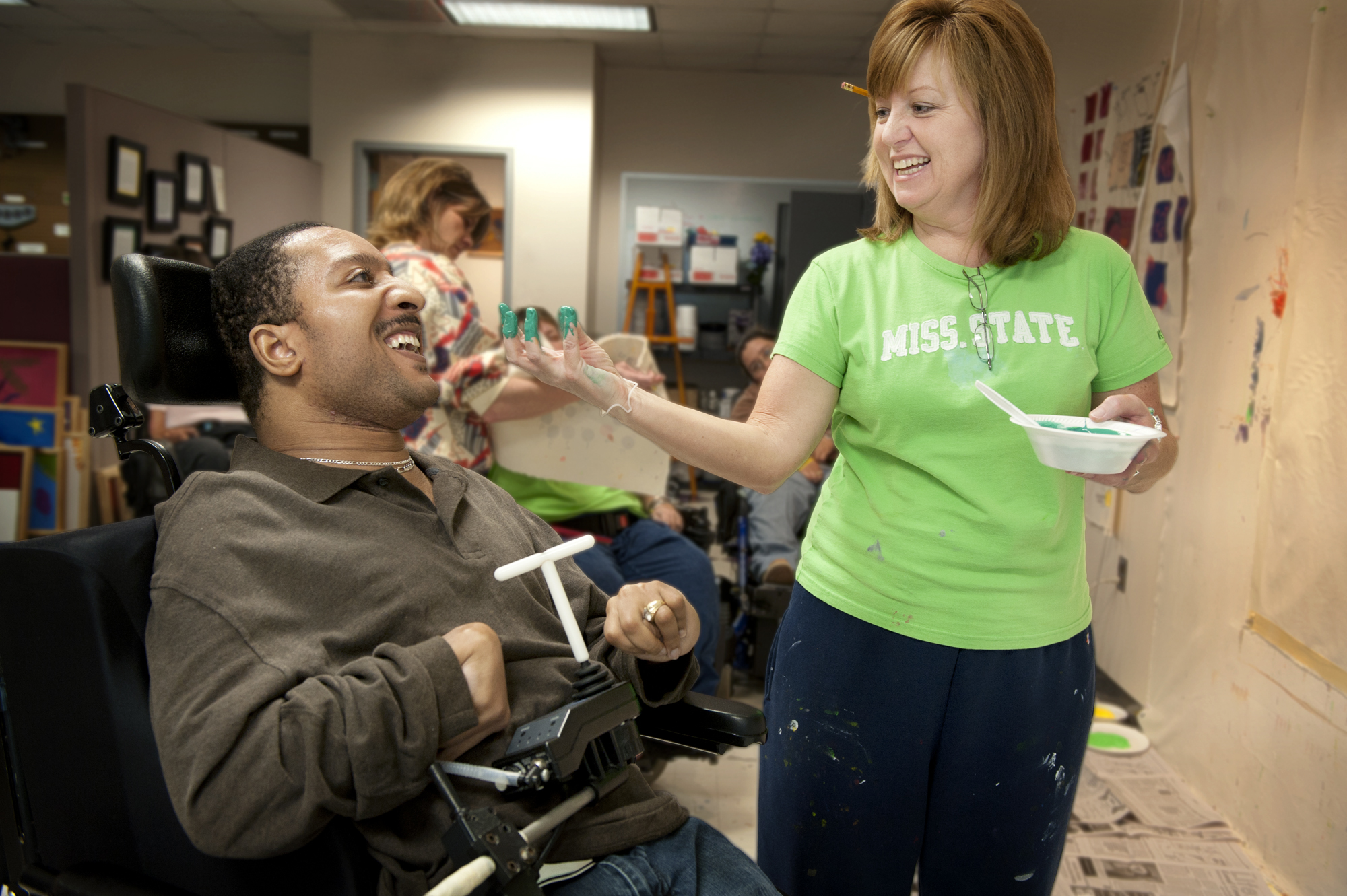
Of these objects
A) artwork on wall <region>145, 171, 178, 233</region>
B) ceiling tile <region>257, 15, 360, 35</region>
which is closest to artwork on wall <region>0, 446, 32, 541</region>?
artwork on wall <region>145, 171, 178, 233</region>

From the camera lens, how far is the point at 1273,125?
2.15 meters

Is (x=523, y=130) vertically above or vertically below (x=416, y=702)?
above

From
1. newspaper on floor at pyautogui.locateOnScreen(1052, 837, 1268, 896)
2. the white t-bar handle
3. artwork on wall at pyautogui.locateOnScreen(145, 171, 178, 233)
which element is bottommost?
newspaper on floor at pyautogui.locateOnScreen(1052, 837, 1268, 896)

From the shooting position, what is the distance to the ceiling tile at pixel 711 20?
16.9 feet

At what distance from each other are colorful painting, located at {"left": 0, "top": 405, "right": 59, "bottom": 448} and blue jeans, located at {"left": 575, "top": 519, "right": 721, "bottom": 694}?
9.53ft

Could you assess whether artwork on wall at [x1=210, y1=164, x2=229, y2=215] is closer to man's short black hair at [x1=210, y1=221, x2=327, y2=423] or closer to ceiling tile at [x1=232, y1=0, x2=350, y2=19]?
ceiling tile at [x1=232, y1=0, x2=350, y2=19]

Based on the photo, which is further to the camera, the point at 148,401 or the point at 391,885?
the point at 148,401

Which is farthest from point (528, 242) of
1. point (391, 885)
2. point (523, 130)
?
point (391, 885)

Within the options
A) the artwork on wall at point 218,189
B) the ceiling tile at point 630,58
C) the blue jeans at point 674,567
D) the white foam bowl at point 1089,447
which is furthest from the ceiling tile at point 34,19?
the white foam bowl at point 1089,447

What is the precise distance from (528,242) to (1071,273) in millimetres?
5212

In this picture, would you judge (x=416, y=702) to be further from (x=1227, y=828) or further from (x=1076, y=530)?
(x=1227, y=828)

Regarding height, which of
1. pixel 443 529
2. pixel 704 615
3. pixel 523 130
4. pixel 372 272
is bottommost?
pixel 704 615

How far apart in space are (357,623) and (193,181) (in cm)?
425

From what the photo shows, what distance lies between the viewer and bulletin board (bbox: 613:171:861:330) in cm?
656
